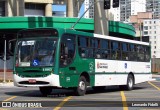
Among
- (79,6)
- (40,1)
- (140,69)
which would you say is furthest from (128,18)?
(140,69)

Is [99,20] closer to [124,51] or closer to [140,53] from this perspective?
[140,53]

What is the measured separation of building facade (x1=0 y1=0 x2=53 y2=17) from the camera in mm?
61556

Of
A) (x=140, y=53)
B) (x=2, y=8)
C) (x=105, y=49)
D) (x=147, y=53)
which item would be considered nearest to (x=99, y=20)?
(x=2, y=8)

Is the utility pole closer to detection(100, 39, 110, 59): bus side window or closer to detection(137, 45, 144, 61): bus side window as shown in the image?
detection(137, 45, 144, 61): bus side window

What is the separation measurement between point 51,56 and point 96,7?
32853 mm

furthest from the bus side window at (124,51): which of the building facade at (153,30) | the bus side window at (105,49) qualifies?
the building facade at (153,30)

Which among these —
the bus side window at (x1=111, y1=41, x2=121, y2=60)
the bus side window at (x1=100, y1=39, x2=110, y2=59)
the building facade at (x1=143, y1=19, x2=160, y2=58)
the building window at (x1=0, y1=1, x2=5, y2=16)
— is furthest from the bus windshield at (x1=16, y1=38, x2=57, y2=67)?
the building facade at (x1=143, y1=19, x2=160, y2=58)

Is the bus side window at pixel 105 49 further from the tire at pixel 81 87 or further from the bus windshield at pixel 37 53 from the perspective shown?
the bus windshield at pixel 37 53

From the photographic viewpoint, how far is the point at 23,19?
52312 millimetres

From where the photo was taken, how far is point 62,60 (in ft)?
62.0

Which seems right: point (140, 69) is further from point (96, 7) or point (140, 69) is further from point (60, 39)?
point (96, 7)

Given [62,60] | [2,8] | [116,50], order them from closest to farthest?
[62,60] → [116,50] → [2,8]

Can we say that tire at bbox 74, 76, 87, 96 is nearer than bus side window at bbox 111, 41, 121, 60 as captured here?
Yes

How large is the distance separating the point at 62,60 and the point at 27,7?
173ft
